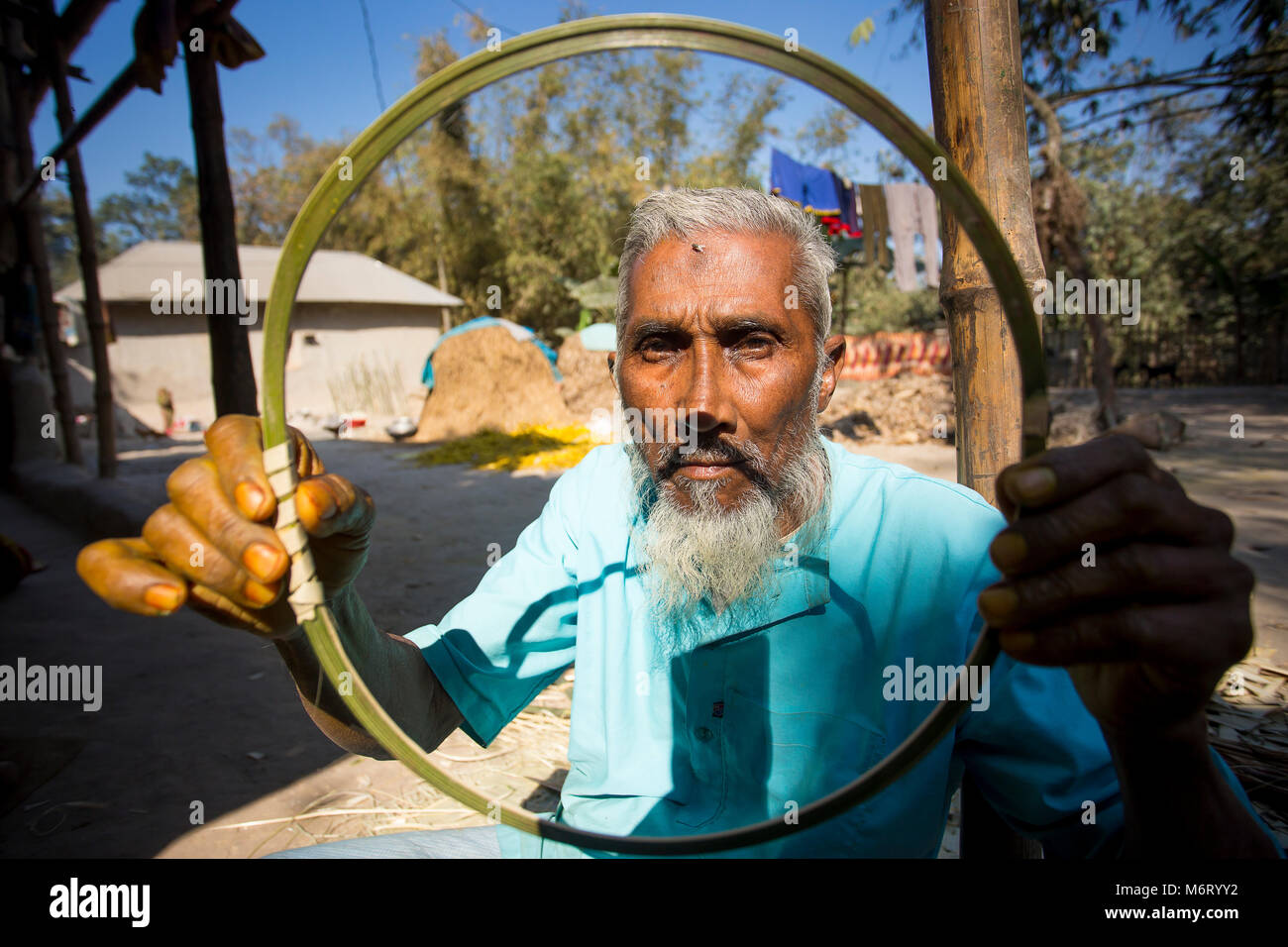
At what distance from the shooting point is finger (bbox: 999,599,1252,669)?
1007 mm

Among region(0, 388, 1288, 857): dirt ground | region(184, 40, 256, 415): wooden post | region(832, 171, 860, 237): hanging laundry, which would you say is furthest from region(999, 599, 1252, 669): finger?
region(832, 171, 860, 237): hanging laundry

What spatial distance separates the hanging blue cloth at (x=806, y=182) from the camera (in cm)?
1332

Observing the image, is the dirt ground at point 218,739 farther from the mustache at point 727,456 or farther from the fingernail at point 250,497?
the fingernail at point 250,497

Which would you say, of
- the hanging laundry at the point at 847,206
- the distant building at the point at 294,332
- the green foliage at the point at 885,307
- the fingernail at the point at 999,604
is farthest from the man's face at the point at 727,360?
the green foliage at the point at 885,307

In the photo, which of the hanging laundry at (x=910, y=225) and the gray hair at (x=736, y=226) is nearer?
the gray hair at (x=736, y=226)

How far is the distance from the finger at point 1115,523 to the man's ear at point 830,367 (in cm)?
109

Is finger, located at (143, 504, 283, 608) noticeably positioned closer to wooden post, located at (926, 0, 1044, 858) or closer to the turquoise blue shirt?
the turquoise blue shirt

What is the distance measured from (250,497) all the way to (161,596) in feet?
0.70

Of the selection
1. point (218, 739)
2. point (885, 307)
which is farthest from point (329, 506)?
point (885, 307)

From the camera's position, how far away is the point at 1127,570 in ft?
3.32

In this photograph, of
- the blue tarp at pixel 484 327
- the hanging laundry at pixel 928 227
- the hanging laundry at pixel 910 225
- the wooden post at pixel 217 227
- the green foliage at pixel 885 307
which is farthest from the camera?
the green foliage at pixel 885 307

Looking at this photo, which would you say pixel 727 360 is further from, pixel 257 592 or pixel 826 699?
pixel 257 592
